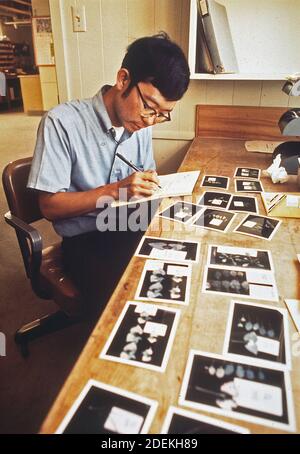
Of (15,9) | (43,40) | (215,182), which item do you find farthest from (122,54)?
(15,9)

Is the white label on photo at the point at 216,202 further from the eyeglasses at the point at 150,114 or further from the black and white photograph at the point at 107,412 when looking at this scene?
the black and white photograph at the point at 107,412

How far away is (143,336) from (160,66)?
2.72 ft

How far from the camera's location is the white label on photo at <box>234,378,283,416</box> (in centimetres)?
54

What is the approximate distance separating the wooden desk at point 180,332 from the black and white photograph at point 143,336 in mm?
12

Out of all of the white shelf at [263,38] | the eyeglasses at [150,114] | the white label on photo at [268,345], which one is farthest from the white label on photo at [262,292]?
the white shelf at [263,38]

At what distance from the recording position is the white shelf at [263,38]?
6.15 ft

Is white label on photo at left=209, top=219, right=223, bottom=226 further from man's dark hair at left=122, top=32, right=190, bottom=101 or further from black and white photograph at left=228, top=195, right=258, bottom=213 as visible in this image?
man's dark hair at left=122, top=32, right=190, bottom=101

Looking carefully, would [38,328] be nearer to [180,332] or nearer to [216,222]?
[216,222]

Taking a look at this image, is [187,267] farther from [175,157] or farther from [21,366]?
[175,157]

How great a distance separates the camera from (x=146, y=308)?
0.73 meters

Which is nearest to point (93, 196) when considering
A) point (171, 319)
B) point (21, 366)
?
point (171, 319)

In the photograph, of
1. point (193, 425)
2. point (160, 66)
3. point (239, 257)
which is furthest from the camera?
point (160, 66)

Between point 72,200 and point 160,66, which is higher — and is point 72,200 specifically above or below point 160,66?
below

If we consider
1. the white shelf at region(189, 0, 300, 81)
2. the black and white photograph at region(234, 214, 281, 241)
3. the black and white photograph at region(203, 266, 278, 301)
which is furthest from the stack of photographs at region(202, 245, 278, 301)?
the white shelf at region(189, 0, 300, 81)
